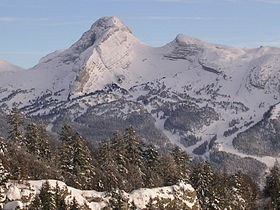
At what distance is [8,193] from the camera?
78.8m

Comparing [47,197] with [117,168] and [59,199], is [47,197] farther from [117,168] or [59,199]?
[117,168]

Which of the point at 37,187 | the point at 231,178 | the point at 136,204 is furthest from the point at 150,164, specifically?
the point at 37,187

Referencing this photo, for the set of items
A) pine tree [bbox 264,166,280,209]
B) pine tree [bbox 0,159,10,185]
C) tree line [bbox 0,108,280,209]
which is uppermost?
pine tree [bbox 0,159,10,185]

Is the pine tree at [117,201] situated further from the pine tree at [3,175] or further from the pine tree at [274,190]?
the pine tree at [274,190]

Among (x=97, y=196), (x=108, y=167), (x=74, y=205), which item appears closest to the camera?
(x=74, y=205)

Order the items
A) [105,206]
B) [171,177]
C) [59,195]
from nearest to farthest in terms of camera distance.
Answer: [59,195] < [105,206] < [171,177]

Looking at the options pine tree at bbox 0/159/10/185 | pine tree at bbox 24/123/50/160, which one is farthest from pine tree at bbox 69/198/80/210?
pine tree at bbox 24/123/50/160

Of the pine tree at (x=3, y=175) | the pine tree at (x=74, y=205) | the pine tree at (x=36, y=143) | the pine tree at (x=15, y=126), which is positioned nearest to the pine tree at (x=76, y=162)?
the pine tree at (x=36, y=143)

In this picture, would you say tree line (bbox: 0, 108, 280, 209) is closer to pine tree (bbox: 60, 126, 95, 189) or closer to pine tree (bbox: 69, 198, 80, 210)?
pine tree (bbox: 60, 126, 95, 189)

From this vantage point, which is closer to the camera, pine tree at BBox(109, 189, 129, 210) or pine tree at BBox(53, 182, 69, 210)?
pine tree at BBox(53, 182, 69, 210)

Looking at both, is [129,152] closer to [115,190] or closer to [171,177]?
[171,177]

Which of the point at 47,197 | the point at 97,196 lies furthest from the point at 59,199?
the point at 97,196

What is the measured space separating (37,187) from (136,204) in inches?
585

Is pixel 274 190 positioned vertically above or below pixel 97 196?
below
